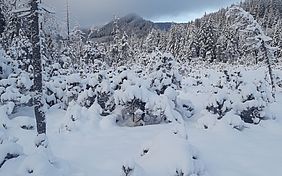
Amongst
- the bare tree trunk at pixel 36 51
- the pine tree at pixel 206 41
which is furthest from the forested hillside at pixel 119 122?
the pine tree at pixel 206 41

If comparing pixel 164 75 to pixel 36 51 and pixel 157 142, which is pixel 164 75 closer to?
pixel 157 142

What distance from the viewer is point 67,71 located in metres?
20.0

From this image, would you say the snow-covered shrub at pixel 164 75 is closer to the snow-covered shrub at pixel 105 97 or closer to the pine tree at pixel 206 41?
the snow-covered shrub at pixel 105 97

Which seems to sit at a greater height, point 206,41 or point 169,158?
point 206,41

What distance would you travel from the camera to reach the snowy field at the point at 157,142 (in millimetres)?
8320

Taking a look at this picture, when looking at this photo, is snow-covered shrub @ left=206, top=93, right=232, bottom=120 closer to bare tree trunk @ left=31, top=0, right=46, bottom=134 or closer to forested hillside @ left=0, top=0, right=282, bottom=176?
forested hillside @ left=0, top=0, right=282, bottom=176

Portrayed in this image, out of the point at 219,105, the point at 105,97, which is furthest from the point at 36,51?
the point at 219,105

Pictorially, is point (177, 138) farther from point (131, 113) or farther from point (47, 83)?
point (47, 83)

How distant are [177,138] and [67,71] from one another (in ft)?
38.3

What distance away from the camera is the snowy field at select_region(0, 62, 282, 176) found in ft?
27.3

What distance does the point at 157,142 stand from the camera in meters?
9.42

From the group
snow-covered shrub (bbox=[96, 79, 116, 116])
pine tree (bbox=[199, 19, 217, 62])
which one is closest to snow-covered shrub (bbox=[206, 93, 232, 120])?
snow-covered shrub (bbox=[96, 79, 116, 116])

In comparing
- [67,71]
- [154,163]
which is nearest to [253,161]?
[154,163]

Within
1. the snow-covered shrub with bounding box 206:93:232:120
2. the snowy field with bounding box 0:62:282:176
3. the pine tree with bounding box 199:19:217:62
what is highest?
the pine tree with bounding box 199:19:217:62
